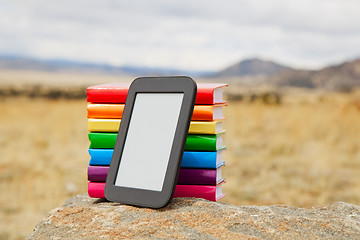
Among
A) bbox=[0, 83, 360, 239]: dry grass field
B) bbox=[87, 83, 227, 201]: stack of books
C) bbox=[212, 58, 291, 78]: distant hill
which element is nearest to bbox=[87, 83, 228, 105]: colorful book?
bbox=[87, 83, 227, 201]: stack of books

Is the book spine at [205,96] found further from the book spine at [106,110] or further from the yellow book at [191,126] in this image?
the book spine at [106,110]

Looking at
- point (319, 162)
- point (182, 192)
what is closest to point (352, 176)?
point (319, 162)

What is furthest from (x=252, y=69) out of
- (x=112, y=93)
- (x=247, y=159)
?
(x=112, y=93)

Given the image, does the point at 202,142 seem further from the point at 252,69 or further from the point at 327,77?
the point at 252,69

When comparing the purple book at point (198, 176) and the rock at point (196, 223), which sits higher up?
the purple book at point (198, 176)

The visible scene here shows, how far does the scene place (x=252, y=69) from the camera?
539 ft

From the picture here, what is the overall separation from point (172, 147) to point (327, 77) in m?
90.7

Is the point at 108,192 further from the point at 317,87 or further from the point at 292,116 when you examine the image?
the point at 317,87

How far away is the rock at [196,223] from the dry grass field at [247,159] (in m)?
1.89

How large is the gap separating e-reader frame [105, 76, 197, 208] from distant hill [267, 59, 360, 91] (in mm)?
82205

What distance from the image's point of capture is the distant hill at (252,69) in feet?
517

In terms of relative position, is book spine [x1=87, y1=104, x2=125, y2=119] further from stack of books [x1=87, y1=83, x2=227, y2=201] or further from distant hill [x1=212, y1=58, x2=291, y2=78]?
distant hill [x1=212, y1=58, x2=291, y2=78]

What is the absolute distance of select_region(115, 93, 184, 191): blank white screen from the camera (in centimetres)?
203

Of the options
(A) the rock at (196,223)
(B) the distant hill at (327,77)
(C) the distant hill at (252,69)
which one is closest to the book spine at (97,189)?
(A) the rock at (196,223)
